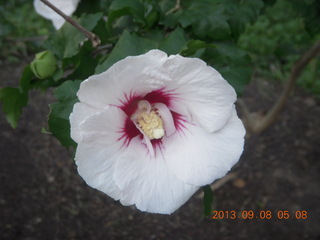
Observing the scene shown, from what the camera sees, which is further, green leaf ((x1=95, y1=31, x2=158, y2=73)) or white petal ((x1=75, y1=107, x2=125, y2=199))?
green leaf ((x1=95, y1=31, x2=158, y2=73))

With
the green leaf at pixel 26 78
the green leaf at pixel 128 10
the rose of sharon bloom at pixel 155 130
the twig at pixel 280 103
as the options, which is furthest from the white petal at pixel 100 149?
the twig at pixel 280 103

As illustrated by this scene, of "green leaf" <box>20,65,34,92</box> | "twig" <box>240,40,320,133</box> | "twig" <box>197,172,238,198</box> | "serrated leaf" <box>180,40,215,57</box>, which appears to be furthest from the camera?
"twig" <box>197,172,238,198</box>

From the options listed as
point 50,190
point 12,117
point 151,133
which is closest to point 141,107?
point 151,133

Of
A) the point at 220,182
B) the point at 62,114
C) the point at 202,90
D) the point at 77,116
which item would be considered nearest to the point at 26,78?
the point at 62,114

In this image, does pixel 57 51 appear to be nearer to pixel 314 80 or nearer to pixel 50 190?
pixel 50 190

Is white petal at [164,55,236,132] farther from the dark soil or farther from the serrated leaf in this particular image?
the dark soil

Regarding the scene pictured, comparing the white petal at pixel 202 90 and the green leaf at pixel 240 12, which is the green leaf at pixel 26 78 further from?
the green leaf at pixel 240 12
